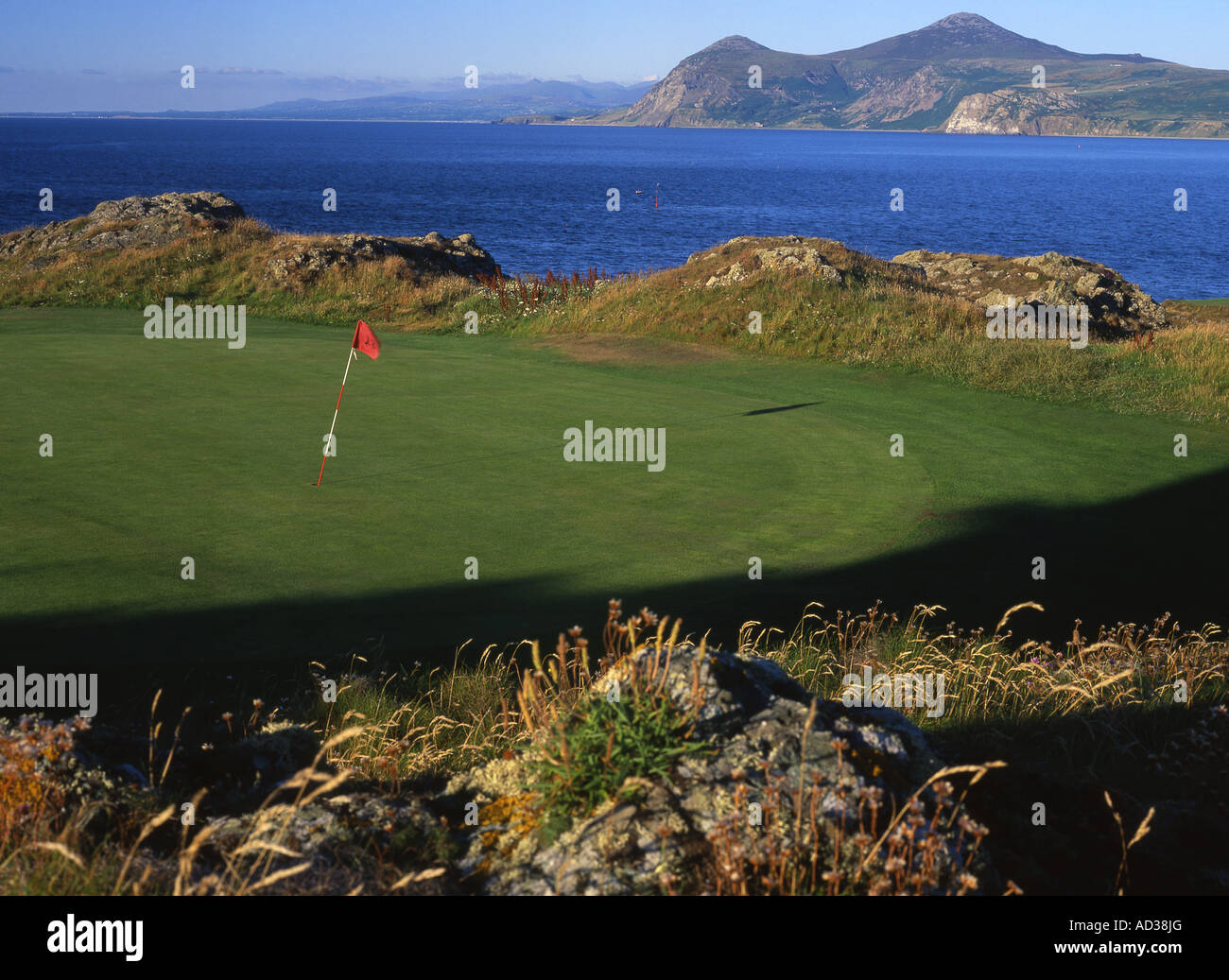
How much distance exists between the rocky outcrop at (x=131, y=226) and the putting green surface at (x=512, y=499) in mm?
16721

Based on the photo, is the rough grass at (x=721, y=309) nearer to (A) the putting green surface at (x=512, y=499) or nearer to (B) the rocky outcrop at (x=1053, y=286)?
(B) the rocky outcrop at (x=1053, y=286)

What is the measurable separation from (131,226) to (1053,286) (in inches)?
1104

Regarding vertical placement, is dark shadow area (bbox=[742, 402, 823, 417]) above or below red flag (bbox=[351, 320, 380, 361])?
below

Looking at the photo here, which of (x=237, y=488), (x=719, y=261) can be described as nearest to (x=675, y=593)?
(x=237, y=488)

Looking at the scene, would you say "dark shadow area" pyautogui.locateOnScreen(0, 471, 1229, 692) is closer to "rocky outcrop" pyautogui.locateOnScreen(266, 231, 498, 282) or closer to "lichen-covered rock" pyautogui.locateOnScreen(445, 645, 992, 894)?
"lichen-covered rock" pyautogui.locateOnScreen(445, 645, 992, 894)

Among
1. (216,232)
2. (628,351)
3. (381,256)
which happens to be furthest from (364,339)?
(216,232)

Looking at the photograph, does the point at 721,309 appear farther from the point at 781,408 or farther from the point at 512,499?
the point at 512,499

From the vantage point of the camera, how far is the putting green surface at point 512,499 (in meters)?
7.89

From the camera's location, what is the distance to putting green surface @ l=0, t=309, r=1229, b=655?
789 cm

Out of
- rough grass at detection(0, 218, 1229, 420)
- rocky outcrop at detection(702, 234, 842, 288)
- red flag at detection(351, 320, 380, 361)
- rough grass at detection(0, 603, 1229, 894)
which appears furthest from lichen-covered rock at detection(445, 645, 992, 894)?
rocky outcrop at detection(702, 234, 842, 288)

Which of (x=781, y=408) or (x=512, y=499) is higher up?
(x=781, y=408)

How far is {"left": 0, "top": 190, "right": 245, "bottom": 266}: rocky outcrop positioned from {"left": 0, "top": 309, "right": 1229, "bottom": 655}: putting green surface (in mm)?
16721

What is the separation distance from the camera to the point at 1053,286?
29.7 meters
